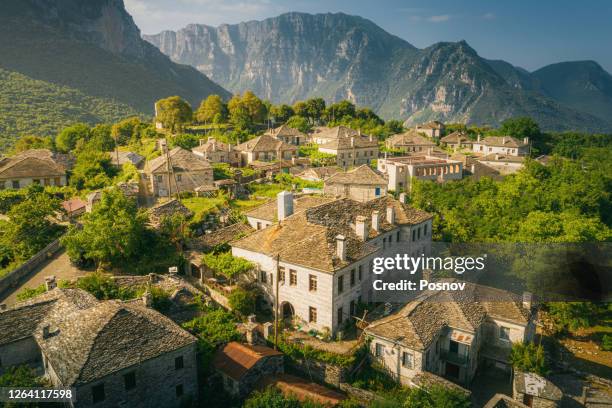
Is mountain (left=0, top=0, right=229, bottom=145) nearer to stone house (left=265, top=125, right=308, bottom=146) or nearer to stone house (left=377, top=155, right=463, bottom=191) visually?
stone house (left=265, top=125, right=308, bottom=146)

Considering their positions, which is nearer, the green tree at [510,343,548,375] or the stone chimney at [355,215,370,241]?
the green tree at [510,343,548,375]

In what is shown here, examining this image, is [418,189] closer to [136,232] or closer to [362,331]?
[362,331]

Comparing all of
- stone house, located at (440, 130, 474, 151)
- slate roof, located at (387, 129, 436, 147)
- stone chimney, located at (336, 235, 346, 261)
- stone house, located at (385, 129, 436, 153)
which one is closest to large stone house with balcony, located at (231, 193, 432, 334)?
stone chimney, located at (336, 235, 346, 261)

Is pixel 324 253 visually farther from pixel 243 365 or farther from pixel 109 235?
pixel 109 235

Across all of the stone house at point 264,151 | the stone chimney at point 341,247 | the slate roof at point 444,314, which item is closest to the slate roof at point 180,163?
the stone house at point 264,151

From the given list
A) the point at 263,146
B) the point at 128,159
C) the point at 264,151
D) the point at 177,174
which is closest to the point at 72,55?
the point at 128,159

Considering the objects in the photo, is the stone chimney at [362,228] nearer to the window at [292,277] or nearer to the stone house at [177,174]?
the window at [292,277]

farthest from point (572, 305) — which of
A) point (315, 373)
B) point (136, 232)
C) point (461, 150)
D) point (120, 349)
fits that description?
point (461, 150)
